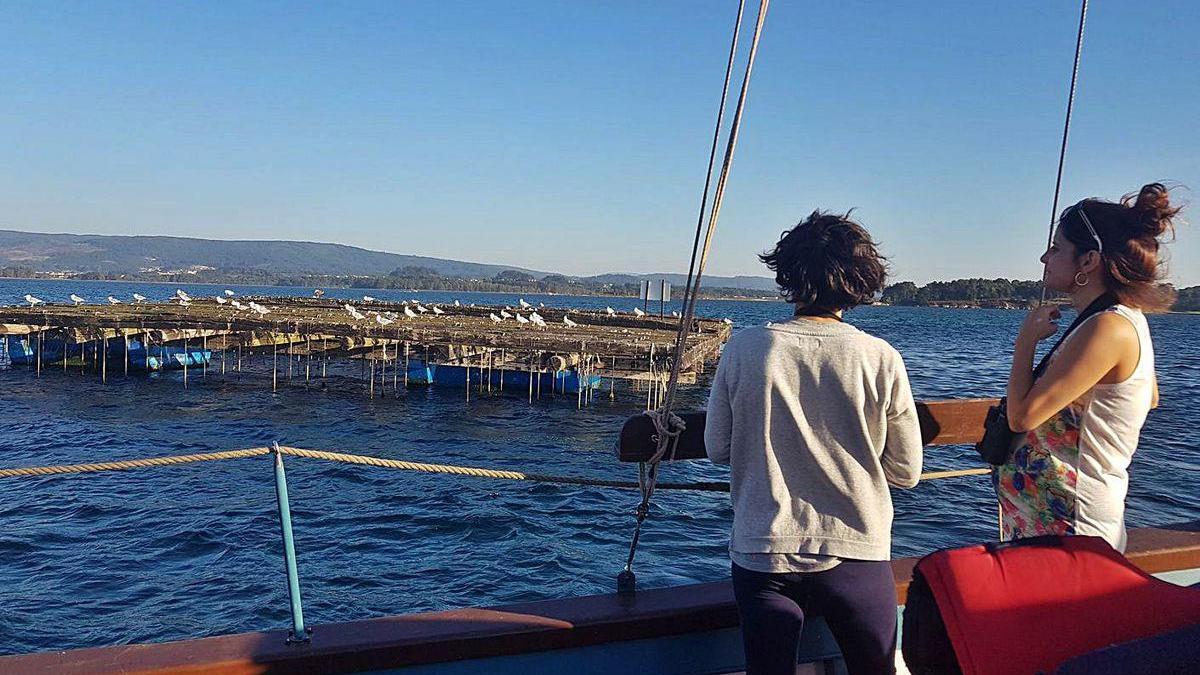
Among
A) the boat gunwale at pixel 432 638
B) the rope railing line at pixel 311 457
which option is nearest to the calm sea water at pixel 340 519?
the rope railing line at pixel 311 457

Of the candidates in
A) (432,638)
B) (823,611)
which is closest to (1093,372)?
(823,611)

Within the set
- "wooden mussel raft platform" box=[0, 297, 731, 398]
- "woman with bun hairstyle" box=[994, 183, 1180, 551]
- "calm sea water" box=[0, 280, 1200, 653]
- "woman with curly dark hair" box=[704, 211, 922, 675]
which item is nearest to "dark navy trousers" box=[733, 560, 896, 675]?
"woman with curly dark hair" box=[704, 211, 922, 675]

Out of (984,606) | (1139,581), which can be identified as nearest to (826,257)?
(984,606)

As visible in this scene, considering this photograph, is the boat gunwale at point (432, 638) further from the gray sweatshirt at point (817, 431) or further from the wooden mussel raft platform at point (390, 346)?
the wooden mussel raft platform at point (390, 346)

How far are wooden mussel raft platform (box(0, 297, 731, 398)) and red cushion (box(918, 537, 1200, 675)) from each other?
28132mm

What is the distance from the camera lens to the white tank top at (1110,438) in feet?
7.69

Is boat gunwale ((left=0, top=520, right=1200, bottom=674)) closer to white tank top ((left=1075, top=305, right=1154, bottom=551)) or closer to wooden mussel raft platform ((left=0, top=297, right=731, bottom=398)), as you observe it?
white tank top ((left=1075, top=305, right=1154, bottom=551))

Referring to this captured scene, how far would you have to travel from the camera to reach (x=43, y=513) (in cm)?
1591

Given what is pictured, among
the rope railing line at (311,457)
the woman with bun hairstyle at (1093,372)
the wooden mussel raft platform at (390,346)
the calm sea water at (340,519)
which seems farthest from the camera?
the wooden mussel raft platform at (390,346)

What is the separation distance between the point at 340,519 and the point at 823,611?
1477 cm

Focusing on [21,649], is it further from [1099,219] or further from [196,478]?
[1099,219]

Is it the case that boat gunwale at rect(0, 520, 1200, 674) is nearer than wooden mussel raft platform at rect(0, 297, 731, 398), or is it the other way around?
boat gunwale at rect(0, 520, 1200, 674)

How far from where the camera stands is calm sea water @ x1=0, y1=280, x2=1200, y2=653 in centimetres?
1123

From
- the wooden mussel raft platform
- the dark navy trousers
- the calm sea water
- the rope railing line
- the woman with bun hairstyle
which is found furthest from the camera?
the wooden mussel raft platform
